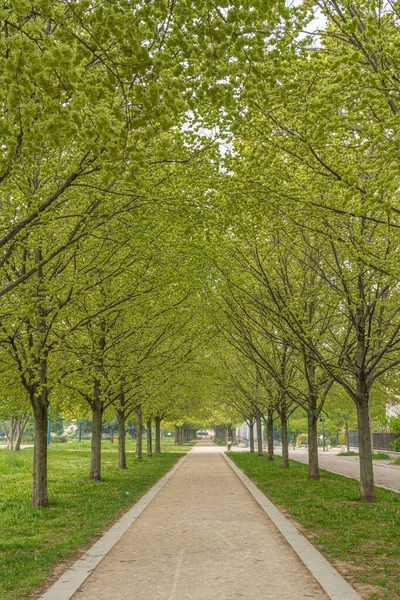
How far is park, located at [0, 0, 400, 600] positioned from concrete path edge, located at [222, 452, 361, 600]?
0.06m

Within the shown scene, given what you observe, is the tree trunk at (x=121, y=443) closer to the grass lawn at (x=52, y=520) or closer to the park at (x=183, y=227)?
the grass lawn at (x=52, y=520)

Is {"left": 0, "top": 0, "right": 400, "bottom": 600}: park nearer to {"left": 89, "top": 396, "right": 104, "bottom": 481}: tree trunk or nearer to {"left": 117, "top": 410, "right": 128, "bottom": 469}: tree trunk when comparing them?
{"left": 89, "top": 396, "right": 104, "bottom": 481}: tree trunk

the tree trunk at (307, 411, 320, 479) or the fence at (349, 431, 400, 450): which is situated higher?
the tree trunk at (307, 411, 320, 479)

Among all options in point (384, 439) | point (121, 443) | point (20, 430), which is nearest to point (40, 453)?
point (121, 443)

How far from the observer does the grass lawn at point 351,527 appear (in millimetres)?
6755

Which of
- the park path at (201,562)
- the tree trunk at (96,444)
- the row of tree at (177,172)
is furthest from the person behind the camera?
the tree trunk at (96,444)

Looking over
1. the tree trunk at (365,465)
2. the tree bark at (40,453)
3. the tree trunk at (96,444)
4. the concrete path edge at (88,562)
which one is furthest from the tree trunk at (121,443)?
the tree trunk at (365,465)

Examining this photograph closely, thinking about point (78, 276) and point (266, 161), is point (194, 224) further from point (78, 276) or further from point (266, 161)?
point (78, 276)

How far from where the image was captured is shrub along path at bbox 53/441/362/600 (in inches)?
241

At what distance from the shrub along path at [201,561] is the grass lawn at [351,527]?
0.64 metres

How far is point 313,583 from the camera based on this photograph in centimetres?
644

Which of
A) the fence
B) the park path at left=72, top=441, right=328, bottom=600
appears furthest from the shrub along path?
the fence

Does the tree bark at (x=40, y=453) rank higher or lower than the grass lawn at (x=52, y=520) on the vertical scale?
higher

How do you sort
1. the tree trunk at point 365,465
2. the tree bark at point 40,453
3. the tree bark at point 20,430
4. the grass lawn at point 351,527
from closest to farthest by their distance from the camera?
the grass lawn at point 351,527
the tree bark at point 40,453
the tree trunk at point 365,465
the tree bark at point 20,430
